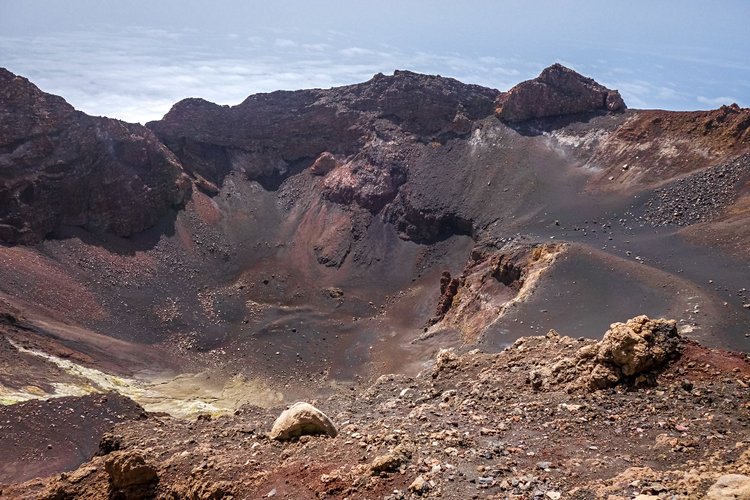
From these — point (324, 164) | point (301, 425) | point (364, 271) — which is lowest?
point (364, 271)

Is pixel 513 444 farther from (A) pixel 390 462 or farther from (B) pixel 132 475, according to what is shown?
(B) pixel 132 475

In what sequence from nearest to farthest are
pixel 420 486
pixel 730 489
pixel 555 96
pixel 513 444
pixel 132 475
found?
pixel 730 489 → pixel 420 486 → pixel 513 444 → pixel 132 475 → pixel 555 96

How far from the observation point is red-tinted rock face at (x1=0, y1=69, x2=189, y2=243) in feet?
169

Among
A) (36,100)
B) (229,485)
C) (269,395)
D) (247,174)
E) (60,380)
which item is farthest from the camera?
(247,174)

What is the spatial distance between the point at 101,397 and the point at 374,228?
36.5m

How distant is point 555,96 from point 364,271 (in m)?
27.9

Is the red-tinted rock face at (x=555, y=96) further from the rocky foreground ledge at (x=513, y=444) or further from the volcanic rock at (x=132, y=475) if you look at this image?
the volcanic rock at (x=132, y=475)

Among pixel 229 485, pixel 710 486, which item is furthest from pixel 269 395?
pixel 710 486

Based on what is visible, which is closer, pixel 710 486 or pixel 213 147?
pixel 710 486

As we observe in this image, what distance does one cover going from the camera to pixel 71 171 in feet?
181

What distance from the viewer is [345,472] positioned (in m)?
12.2


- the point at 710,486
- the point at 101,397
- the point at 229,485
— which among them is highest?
the point at 710,486

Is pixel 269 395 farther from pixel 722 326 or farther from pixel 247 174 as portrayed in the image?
pixel 247 174

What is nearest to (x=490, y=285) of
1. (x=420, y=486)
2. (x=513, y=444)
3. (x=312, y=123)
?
(x=513, y=444)
